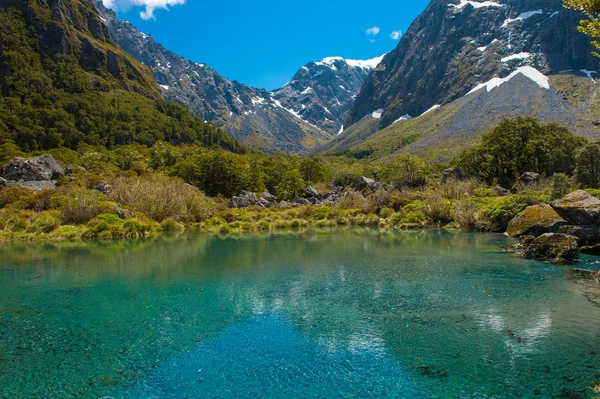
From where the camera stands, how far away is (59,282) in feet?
55.9

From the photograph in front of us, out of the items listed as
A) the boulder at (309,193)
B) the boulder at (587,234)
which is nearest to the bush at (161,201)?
the boulder at (309,193)

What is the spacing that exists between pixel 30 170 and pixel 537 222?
69232 millimetres

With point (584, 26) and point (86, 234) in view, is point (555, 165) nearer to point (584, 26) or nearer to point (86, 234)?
point (584, 26)

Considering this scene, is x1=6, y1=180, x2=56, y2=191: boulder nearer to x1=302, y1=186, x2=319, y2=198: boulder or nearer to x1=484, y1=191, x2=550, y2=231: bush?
x1=302, y1=186, x2=319, y2=198: boulder

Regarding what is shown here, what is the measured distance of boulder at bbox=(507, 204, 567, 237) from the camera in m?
25.6

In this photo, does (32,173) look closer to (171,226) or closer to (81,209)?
(81,209)

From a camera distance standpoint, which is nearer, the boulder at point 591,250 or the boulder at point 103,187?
the boulder at point 591,250

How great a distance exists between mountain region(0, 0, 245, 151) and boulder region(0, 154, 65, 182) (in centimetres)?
4676

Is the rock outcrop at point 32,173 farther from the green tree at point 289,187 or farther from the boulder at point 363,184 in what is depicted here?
the boulder at point 363,184

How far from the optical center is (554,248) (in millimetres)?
20891

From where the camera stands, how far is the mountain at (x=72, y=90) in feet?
374

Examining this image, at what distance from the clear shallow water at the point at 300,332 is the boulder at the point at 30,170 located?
49148 millimetres

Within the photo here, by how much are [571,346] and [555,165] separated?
58.0 m

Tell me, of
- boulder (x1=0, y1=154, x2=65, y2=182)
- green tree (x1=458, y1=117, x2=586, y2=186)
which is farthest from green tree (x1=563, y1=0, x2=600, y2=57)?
boulder (x1=0, y1=154, x2=65, y2=182)
